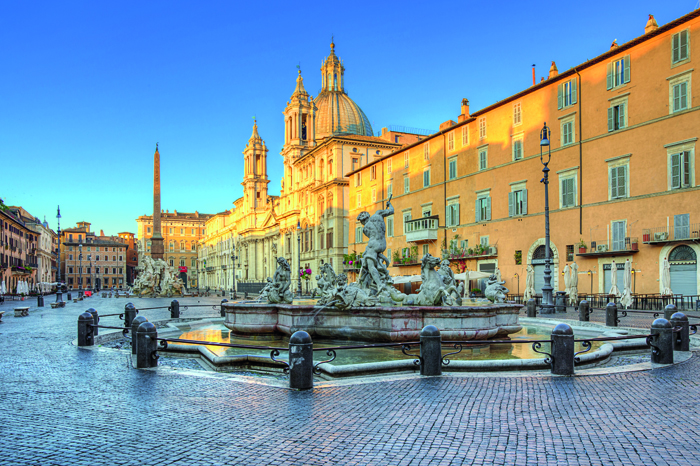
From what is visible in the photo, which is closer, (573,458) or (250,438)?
(573,458)

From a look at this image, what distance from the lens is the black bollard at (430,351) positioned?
8898 mm

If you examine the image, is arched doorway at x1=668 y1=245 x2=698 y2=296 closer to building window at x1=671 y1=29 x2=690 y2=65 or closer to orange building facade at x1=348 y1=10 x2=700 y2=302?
orange building facade at x1=348 y1=10 x2=700 y2=302

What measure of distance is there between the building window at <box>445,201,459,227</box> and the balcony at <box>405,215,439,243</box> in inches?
62.4

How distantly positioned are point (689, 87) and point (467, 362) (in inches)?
978

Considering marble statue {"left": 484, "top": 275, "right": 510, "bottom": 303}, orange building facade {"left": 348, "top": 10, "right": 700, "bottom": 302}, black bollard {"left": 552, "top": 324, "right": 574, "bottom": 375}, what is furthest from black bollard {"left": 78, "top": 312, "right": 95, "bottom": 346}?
orange building facade {"left": 348, "top": 10, "right": 700, "bottom": 302}

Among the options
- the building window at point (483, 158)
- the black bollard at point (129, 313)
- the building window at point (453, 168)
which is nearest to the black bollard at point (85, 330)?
the black bollard at point (129, 313)

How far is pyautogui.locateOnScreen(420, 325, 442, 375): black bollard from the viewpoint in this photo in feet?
29.2

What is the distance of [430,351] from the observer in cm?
893

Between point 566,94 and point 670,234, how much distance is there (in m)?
11.4

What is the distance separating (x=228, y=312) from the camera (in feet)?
49.3

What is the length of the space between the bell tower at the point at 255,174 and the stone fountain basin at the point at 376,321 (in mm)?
87968

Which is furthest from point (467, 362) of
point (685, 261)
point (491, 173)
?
point (491, 173)

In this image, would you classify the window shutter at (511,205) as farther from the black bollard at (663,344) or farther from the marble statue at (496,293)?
the black bollard at (663,344)

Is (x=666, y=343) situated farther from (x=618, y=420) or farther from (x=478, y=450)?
(x=478, y=450)
